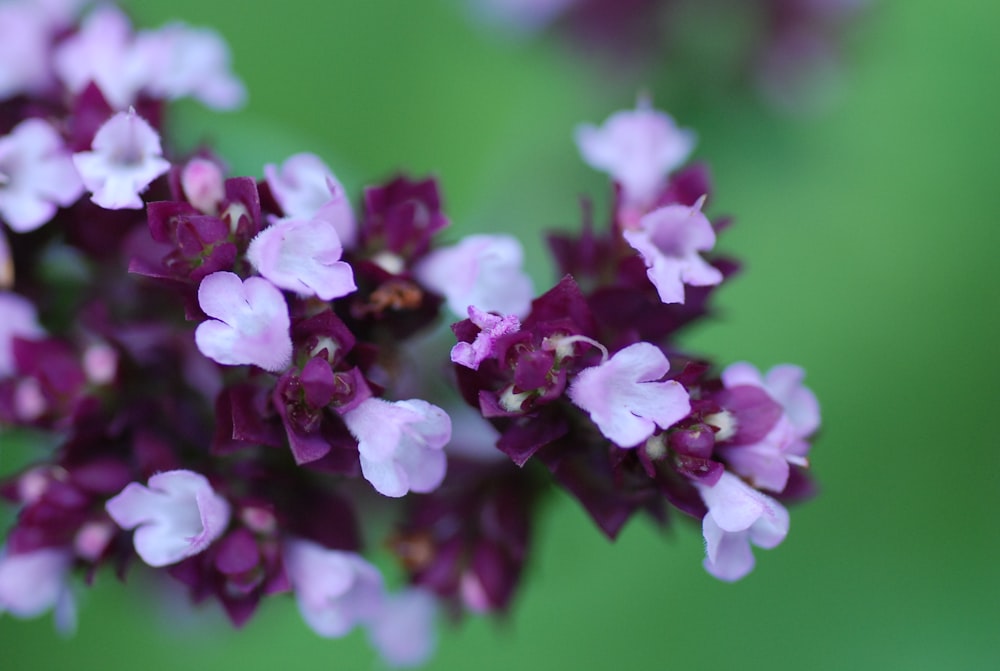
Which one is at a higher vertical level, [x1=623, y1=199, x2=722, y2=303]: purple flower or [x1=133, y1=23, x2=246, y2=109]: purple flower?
[x1=623, y1=199, x2=722, y2=303]: purple flower

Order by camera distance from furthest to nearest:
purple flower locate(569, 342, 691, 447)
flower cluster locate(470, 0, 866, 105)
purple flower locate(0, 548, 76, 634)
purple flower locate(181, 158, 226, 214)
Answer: flower cluster locate(470, 0, 866, 105) → purple flower locate(0, 548, 76, 634) → purple flower locate(181, 158, 226, 214) → purple flower locate(569, 342, 691, 447)

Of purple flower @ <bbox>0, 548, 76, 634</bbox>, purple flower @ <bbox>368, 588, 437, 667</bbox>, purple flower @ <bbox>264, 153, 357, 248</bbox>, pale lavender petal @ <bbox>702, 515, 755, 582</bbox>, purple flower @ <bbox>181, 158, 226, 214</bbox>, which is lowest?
purple flower @ <bbox>368, 588, 437, 667</bbox>

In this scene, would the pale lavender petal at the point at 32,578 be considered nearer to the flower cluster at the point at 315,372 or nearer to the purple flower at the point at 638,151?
the flower cluster at the point at 315,372

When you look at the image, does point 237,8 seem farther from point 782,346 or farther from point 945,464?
point 945,464

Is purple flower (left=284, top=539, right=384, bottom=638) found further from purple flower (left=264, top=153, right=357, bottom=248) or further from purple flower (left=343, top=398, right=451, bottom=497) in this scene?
purple flower (left=264, top=153, right=357, bottom=248)

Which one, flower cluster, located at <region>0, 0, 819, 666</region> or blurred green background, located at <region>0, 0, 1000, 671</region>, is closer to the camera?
flower cluster, located at <region>0, 0, 819, 666</region>

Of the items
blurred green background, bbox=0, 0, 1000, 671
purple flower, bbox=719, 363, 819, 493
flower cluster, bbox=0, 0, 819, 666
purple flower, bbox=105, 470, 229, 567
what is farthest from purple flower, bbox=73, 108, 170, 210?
blurred green background, bbox=0, 0, 1000, 671

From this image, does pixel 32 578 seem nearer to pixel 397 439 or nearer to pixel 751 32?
pixel 397 439
